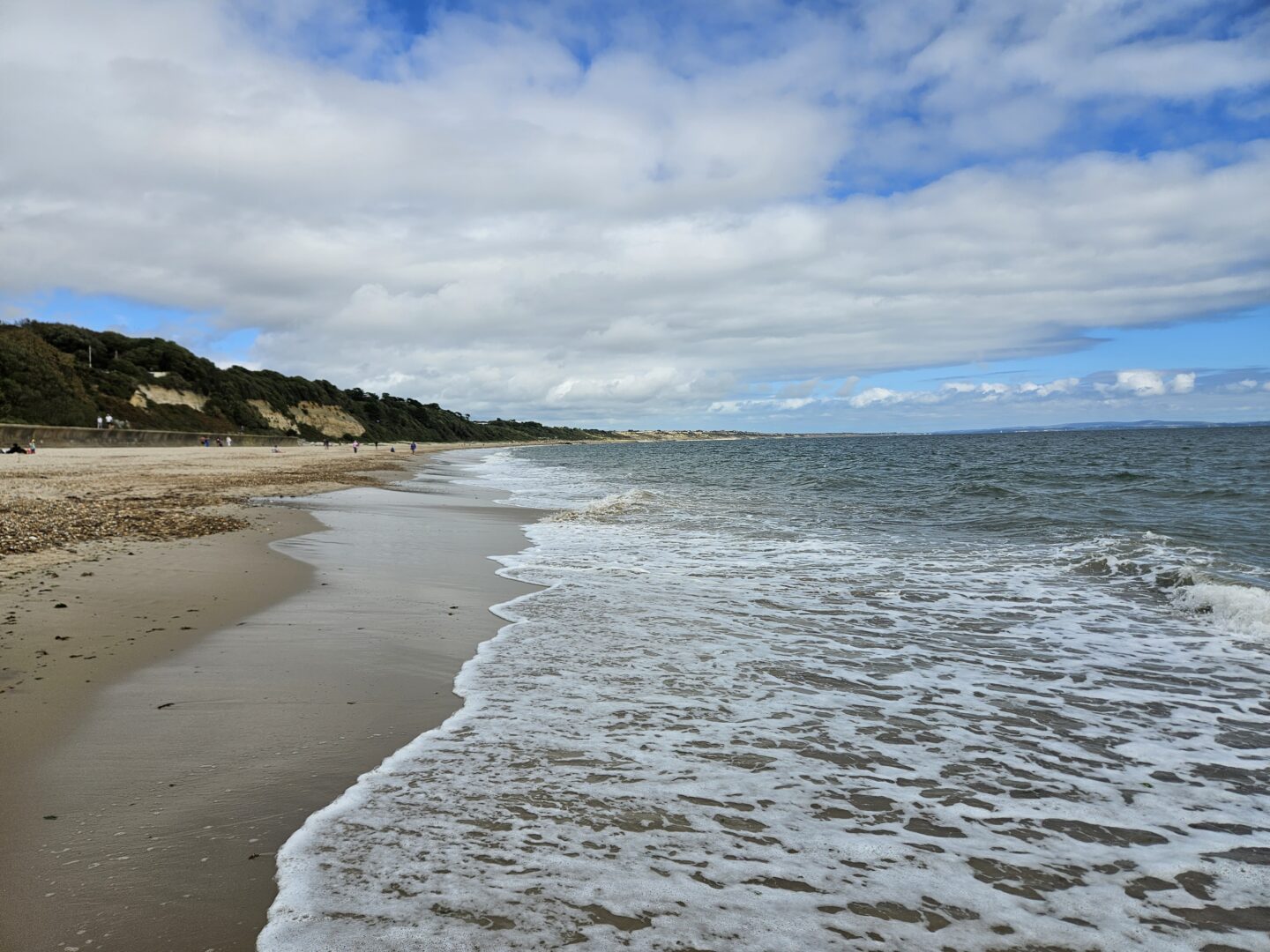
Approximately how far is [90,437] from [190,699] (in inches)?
2043

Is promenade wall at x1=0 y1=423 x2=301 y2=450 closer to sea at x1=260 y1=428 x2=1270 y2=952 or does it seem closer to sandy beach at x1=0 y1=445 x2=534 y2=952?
sandy beach at x1=0 y1=445 x2=534 y2=952

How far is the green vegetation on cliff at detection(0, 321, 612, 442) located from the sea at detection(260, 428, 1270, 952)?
55.0m

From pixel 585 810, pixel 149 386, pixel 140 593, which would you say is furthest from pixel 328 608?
pixel 149 386

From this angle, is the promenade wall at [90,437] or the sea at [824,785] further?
the promenade wall at [90,437]

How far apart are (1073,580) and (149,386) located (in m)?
74.0

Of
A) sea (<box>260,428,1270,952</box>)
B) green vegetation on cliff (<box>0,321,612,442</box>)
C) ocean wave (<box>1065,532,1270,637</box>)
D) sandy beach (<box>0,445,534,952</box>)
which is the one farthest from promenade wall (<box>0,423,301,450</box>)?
ocean wave (<box>1065,532,1270,637</box>)

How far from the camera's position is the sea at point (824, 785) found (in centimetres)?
247

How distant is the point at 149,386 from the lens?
64.4 meters

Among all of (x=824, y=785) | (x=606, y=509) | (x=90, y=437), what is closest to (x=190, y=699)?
(x=824, y=785)

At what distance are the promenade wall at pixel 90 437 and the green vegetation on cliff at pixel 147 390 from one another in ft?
9.88

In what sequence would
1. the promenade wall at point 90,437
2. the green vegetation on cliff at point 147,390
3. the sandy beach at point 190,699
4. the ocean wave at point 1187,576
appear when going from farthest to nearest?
the green vegetation on cliff at point 147,390, the promenade wall at point 90,437, the ocean wave at point 1187,576, the sandy beach at point 190,699

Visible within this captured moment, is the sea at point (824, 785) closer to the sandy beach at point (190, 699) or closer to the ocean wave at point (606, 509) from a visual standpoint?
the sandy beach at point (190, 699)

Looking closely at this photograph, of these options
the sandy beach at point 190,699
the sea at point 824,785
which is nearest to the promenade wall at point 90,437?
the sandy beach at point 190,699

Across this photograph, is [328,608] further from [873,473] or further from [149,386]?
[149,386]
